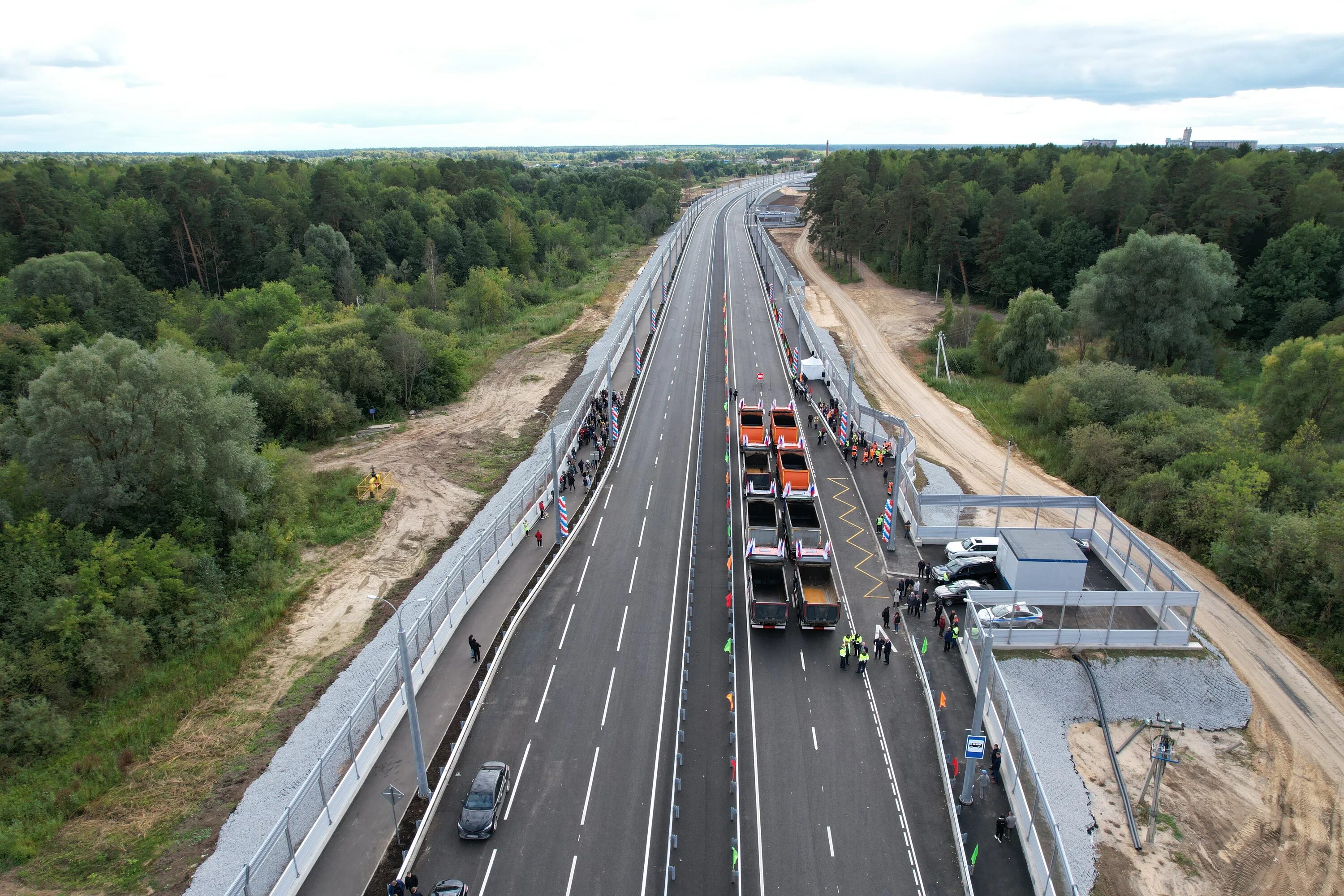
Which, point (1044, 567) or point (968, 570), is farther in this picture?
point (968, 570)

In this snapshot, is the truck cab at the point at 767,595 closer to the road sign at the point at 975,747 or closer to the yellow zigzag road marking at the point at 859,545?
the yellow zigzag road marking at the point at 859,545

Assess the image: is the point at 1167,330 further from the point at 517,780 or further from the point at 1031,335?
the point at 517,780

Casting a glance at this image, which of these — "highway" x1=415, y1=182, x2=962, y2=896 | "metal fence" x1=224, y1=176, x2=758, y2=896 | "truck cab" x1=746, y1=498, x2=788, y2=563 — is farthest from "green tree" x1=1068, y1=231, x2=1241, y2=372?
"metal fence" x1=224, y1=176, x2=758, y2=896

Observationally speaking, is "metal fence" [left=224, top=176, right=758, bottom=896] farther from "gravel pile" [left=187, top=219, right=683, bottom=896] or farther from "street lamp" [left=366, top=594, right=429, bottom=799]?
"street lamp" [left=366, top=594, right=429, bottom=799]

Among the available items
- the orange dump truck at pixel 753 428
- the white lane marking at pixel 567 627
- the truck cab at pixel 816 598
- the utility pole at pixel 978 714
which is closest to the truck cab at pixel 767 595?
the truck cab at pixel 816 598

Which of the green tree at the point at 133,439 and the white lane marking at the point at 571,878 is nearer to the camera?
the white lane marking at the point at 571,878

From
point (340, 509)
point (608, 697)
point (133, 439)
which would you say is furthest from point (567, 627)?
point (133, 439)
